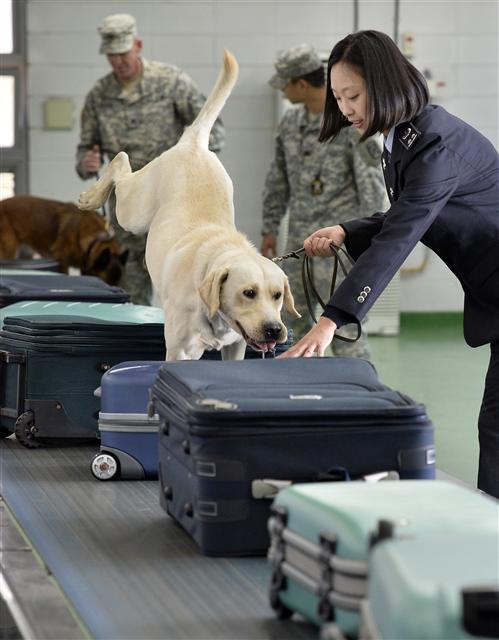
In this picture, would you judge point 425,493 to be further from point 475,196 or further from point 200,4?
point 200,4

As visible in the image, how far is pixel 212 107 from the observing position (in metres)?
3.56

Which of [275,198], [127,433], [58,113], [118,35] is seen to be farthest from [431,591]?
[58,113]

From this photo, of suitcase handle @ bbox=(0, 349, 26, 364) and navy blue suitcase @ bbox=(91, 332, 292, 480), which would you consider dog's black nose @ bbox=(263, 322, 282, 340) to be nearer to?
navy blue suitcase @ bbox=(91, 332, 292, 480)

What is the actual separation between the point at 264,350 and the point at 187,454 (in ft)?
2.87

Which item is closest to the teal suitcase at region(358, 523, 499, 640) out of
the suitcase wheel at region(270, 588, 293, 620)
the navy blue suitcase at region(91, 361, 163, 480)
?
the suitcase wheel at region(270, 588, 293, 620)

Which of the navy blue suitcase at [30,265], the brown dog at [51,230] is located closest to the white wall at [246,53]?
the brown dog at [51,230]

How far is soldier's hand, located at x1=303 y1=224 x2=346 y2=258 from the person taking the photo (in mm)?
2545

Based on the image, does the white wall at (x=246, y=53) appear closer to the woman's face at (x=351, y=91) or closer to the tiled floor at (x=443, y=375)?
the tiled floor at (x=443, y=375)

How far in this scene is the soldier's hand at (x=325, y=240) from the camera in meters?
2.54

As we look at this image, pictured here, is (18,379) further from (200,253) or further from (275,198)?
(275,198)

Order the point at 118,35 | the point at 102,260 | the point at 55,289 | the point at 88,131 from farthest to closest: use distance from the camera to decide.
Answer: the point at 88,131
the point at 102,260
the point at 118,35
the point at 55,289

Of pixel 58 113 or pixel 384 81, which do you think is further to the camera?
pixel 58 113

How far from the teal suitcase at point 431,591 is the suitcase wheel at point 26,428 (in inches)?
67.7

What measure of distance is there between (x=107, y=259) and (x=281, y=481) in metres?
4.53
